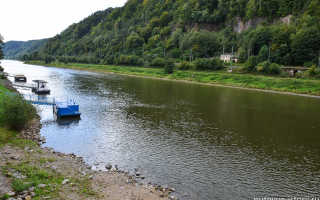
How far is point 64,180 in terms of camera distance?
56.3 ft

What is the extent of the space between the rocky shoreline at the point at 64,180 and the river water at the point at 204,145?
1566 millimetres

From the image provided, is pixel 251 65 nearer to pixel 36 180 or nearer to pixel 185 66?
pixel 185 66

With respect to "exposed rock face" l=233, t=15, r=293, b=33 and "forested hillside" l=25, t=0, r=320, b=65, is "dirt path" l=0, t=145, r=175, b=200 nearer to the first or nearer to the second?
"forested hillside" l=25, t=0, r=320, b=65

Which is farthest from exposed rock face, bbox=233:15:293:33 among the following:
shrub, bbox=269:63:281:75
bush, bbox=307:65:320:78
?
bush, bbox=307:65:320:78

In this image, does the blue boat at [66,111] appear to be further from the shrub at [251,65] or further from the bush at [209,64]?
the bush at [209,64]

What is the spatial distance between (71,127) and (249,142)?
22391 millimetres

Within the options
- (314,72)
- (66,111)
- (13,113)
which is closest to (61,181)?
(13,113)

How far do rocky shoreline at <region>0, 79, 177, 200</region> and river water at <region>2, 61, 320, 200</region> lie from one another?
1.57 m

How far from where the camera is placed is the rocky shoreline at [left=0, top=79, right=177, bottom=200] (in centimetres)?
1511

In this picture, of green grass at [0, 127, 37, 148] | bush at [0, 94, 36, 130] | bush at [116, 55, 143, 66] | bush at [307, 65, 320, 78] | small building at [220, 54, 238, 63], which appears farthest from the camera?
bush at [116, 55, 143, 66]

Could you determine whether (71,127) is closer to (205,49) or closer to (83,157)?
(83,157)

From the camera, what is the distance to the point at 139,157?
23.9m

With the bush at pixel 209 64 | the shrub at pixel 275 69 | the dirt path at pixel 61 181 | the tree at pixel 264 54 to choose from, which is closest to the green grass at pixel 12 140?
the dirt path at pixel 61 181

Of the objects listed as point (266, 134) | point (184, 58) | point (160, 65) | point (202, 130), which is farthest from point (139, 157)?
point (184, 58)
